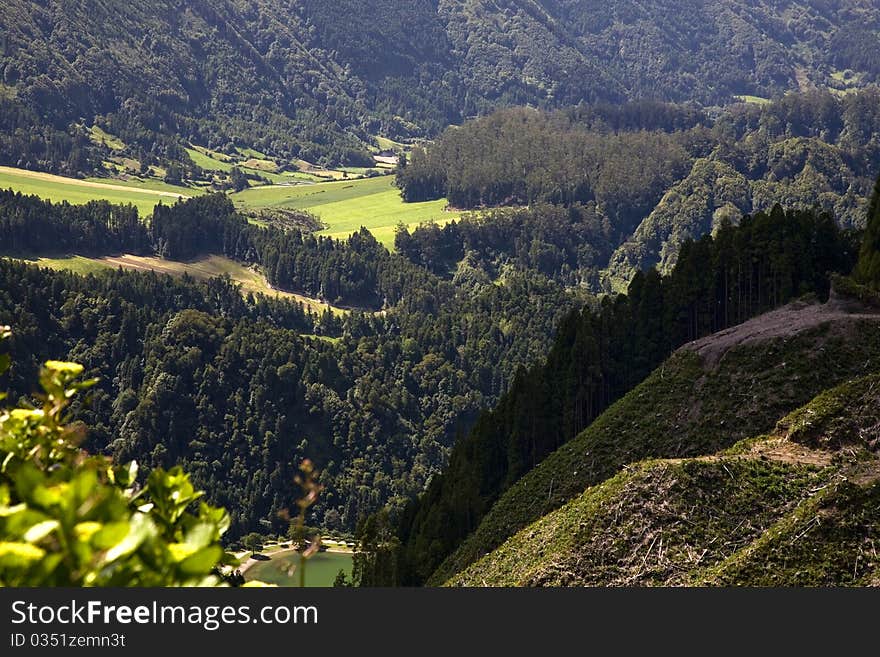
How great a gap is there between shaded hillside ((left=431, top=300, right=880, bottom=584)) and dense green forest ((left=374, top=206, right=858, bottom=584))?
12631 millimetres

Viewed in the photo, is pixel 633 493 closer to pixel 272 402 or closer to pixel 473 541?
pixel 473 541

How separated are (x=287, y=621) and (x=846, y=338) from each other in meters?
59.1

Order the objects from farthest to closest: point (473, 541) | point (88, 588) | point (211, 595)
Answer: point (473, 541) → point (211, 595) → point (88, 588)

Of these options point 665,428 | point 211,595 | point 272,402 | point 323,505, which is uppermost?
point 211,595

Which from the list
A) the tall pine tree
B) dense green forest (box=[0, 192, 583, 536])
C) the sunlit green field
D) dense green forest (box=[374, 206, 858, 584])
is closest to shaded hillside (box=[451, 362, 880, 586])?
the tall pine tree

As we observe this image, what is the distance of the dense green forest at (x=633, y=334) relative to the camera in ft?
284

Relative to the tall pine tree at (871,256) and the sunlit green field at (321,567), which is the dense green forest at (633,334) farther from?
the sunlit green field at (321,567)

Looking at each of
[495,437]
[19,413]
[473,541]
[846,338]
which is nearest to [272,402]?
[495,437]

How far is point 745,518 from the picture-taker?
4656cm

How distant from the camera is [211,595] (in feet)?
32.6

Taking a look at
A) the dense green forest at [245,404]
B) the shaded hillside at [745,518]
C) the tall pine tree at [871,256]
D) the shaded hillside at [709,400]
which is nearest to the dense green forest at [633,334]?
the tall pine tree at [871,256]

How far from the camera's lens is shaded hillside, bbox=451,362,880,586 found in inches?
1576

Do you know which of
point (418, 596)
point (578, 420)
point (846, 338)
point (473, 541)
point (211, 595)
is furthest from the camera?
point (578, 420)

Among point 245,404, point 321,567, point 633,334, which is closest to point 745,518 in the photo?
point 633,334
